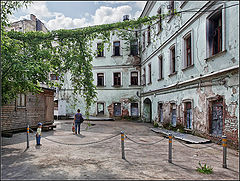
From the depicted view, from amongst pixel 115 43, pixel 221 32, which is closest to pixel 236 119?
pixel 221 32

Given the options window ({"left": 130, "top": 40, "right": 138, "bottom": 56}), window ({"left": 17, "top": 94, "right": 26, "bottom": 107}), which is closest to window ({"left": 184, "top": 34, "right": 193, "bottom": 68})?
window ({"left": 17, "top": 94, "right": 26, "bottom": 107})

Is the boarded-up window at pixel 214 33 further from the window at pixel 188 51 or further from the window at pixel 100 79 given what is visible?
the window at pixel 100 79

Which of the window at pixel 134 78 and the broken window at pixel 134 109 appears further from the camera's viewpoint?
the window at pixel 134 78

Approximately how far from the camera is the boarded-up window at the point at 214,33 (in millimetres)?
8680

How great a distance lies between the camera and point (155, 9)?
1677 centimetres

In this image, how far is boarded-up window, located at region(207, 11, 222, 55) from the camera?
8680 mm

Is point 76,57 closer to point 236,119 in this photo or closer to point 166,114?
point 236,119

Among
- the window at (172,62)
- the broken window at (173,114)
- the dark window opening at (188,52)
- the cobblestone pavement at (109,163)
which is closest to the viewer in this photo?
the cobblestone pavement at (109,163)

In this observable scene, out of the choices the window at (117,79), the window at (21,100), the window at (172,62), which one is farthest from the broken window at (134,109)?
the window at (21,100)

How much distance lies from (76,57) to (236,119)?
6.66 meters

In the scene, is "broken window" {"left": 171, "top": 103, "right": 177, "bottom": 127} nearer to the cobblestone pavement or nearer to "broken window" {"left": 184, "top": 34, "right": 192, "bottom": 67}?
"broken window" {"left": 184, "top": 34, "right": 192, "bottom": 67}

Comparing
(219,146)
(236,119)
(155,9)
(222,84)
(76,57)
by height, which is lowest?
(219,146)

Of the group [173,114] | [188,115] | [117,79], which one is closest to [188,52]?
[188,115]

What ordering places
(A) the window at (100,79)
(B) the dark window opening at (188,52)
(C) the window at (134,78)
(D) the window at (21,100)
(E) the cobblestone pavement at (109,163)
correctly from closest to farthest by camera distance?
1. (E) the cobblestone pavement at (109,163)
2. (B) the dark window opening at (188,52)
3. (D) the window at (21,100)
4. (C) the window at (134,78)
5. (A) the window at (100,79)
